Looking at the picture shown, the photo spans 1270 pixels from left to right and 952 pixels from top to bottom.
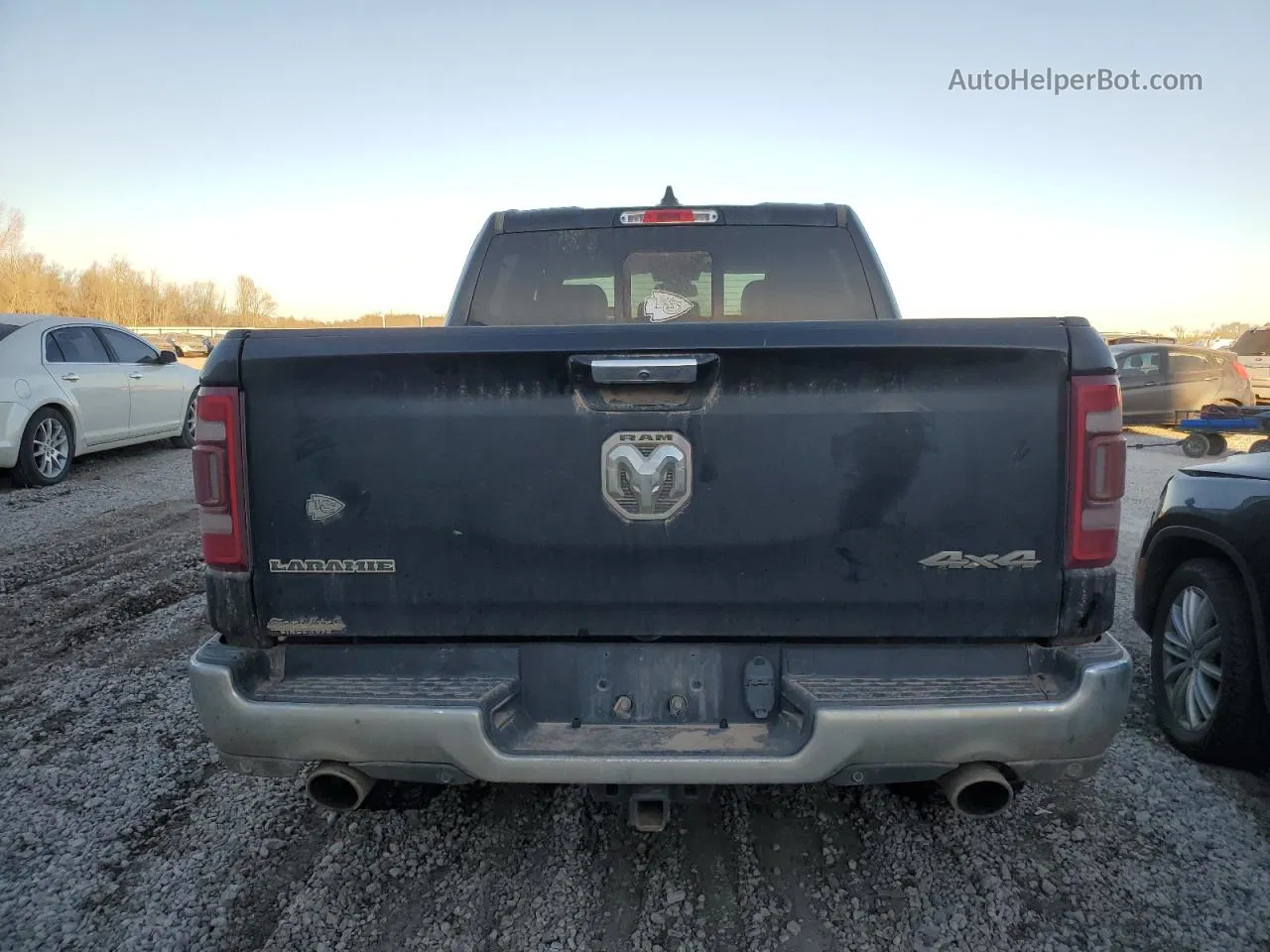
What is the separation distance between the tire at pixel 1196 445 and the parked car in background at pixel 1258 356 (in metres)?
5.99

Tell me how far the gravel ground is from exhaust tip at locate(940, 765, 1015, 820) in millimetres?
443

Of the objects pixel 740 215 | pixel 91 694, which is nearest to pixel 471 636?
pixel 740 215

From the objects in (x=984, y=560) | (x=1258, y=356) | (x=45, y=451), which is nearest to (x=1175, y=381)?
(x=1258, y=356)

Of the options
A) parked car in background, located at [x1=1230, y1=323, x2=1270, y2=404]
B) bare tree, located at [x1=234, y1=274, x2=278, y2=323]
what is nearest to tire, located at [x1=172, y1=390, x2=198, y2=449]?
parked car in background, located at [x1=1230, y1=323, x2=1270, y2=404]

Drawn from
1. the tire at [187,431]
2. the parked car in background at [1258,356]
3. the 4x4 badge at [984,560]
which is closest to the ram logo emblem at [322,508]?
the 4x4 badge at [984,560]

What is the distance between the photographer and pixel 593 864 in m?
2.63

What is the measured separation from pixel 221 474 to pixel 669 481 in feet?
3.87

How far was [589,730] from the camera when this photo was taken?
2.18m

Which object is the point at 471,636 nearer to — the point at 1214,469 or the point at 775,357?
the point at 775,357

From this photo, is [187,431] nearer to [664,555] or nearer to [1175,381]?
[664,555]

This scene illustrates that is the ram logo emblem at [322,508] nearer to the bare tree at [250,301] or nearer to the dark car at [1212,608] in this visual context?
the dark car at [1212,608]

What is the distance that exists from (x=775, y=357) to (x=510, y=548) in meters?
0.86

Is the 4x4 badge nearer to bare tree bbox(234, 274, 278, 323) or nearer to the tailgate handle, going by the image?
the tailgate handle

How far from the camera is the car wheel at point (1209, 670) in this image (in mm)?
3029
